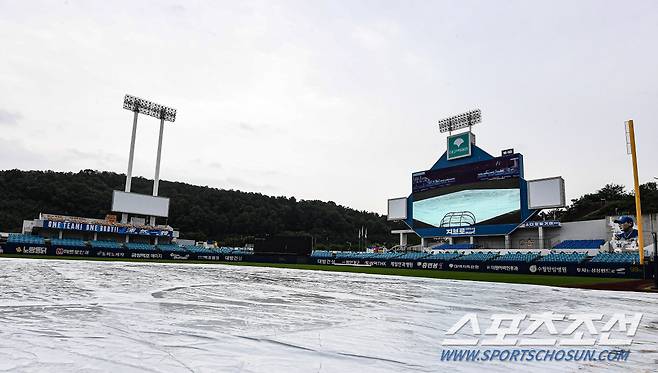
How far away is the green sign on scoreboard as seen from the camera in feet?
183

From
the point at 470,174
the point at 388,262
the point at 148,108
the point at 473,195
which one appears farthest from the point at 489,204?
the point at 148,108

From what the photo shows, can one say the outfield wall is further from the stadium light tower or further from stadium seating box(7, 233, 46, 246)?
the stadium light tower

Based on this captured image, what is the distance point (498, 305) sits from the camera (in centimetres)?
1211

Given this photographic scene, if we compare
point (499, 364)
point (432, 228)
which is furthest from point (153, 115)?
point (499, 364)

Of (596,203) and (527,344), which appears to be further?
(596,203)

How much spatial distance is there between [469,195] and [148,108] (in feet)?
175

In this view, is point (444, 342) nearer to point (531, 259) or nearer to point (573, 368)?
point (573, 368)

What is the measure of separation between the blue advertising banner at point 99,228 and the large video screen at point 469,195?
45.1 meters

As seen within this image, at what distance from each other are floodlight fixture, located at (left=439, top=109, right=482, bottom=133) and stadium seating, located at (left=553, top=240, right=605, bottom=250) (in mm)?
20963

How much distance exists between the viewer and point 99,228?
6681 centimetres

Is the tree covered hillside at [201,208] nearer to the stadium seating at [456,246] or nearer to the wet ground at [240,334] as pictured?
the stadium seating at [456,246]

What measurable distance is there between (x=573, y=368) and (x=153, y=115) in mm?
75218

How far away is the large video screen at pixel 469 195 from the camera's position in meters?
50.7

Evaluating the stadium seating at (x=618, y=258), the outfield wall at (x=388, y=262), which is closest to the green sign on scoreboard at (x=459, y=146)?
the outfield wall at (x=388, y=262)
